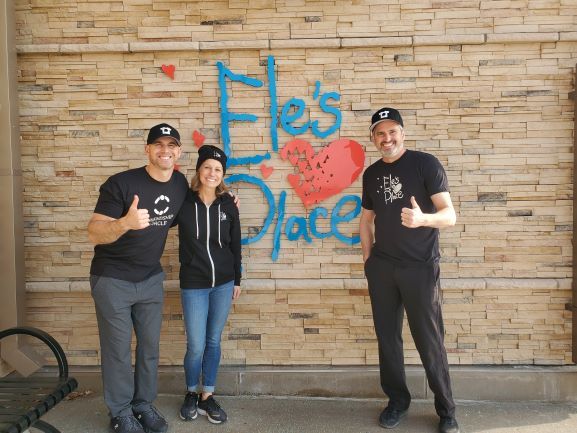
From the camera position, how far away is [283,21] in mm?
3996

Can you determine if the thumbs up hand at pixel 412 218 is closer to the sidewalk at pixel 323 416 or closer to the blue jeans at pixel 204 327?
the blue jeans at pixel 204 327

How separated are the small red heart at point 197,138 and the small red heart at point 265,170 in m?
0.52

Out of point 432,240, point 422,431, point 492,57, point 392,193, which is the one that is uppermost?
point 492,57

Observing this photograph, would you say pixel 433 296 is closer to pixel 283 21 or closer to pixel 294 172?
pixel 294 172

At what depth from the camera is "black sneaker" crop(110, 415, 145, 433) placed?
329 cm

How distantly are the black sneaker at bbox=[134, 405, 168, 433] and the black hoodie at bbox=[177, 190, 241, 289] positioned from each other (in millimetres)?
903

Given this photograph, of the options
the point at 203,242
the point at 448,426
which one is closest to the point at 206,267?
the point at 203,242

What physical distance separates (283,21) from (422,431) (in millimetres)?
3220

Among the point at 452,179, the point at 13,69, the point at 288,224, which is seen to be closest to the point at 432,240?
the point at 452,179

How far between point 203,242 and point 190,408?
1.20 metres

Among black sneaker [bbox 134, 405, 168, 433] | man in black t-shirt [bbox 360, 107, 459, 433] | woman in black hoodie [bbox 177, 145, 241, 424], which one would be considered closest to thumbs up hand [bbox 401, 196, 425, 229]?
man in black t-shirt [bbox 360, 107, 459, 433]

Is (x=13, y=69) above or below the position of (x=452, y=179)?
above

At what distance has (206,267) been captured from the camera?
135 inches

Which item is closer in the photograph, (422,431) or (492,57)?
(422,431)
